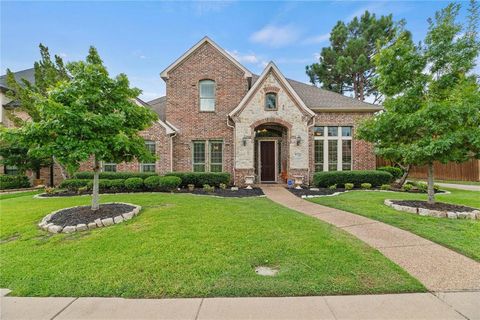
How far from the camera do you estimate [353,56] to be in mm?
24016

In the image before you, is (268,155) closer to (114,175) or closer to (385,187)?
(385,187)

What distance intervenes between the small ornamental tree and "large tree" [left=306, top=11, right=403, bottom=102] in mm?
22299

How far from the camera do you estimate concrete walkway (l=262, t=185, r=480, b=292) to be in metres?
3.18

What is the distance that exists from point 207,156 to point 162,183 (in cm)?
345

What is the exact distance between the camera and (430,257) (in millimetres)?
3908

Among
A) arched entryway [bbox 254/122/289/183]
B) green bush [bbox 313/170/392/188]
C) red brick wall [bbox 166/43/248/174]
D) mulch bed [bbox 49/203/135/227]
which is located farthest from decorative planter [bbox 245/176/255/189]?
mulch bed [bbox 49/203/135/227]

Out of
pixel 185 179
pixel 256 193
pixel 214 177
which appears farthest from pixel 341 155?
pixel 185 179

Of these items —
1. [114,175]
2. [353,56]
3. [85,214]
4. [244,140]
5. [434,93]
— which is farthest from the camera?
[353,56]

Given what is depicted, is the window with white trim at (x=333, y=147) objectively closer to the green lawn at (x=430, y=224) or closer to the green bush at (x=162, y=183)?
the green lawn at (x=430, y=224)

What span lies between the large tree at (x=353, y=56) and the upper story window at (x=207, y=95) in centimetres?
1535

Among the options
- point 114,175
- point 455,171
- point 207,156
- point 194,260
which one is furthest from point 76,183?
point 455,171

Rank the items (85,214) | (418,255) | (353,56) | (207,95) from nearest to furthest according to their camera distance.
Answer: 1. (418,255)
2. (85,214)
3. (207,95)
4. (353,56)

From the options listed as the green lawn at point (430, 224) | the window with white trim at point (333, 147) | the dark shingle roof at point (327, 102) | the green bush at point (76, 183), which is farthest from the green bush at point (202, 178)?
the dark shingle roof at point (327, 102)

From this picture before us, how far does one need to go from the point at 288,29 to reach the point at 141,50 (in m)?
8.44
